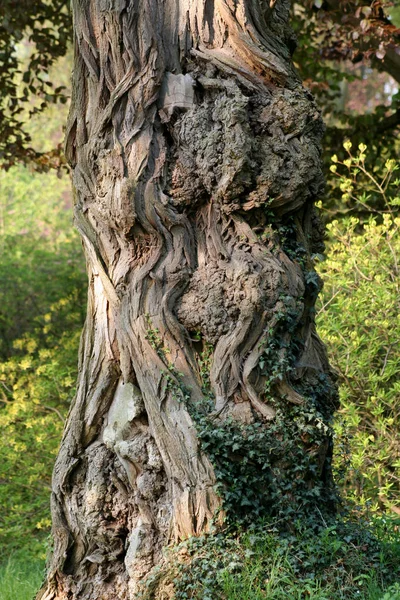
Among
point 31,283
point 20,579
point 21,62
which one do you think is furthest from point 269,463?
point 31,283

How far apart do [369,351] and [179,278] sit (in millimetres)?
2743

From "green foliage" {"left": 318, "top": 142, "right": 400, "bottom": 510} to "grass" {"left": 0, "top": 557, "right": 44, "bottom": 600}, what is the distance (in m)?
2.57

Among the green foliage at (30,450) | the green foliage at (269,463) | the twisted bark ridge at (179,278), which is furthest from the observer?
the green foliage at (30,450)

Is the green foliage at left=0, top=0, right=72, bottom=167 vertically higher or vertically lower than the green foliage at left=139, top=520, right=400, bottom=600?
higher

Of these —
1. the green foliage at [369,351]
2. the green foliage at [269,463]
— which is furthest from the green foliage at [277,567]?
the green foliage at [369,351]

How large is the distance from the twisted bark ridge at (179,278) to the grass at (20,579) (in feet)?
2.87

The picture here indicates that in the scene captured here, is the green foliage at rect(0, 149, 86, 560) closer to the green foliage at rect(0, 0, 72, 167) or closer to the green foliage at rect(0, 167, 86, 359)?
the green foliage at rect(0, 167, 86, 359)

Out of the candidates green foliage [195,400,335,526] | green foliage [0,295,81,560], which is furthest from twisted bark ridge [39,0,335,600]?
green foliage [0,295,81,560]

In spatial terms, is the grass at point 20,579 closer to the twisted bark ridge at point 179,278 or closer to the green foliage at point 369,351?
the twisted bark ridge at point 179,278

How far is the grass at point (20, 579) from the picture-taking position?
530 centimetres

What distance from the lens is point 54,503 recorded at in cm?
453

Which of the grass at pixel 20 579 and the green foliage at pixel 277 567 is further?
the grass at pixel 20 579

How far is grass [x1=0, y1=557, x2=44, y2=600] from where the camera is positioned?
17.4 feet

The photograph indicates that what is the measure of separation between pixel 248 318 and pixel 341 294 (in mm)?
3169
